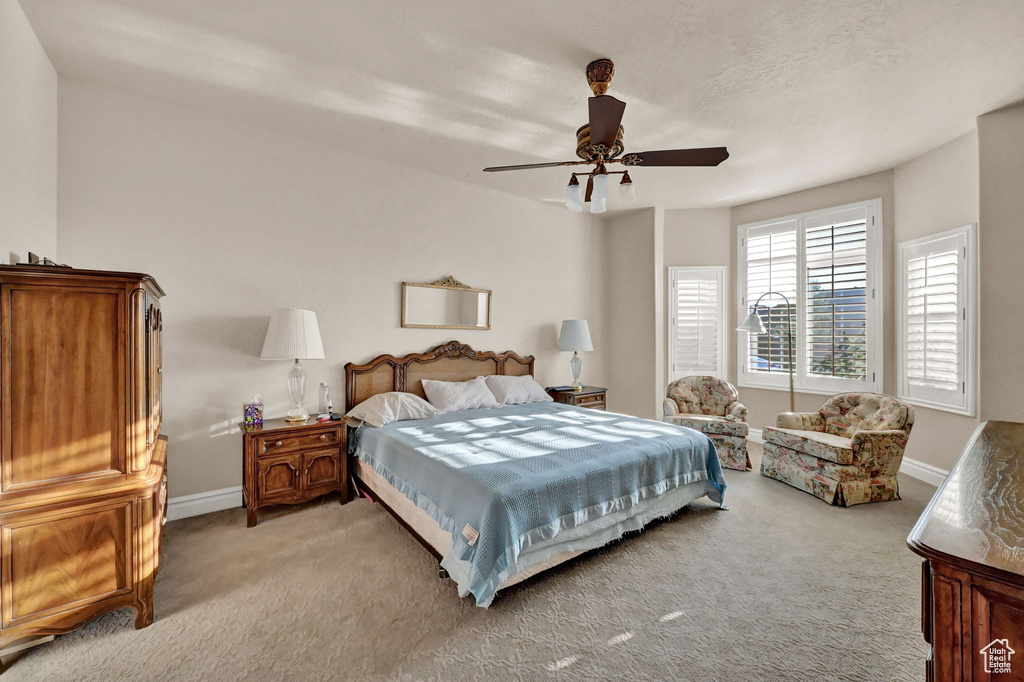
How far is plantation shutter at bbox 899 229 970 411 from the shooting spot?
362 cm

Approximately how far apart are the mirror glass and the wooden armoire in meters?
2.33

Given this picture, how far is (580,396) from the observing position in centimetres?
500

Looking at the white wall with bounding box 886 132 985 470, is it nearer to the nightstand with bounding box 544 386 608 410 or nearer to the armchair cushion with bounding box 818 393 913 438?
the armchair cushion with bounding box 818 393 913 438

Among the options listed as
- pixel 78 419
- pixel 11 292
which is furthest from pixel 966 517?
pixel 11 292

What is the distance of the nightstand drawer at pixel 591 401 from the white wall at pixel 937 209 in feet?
9.48

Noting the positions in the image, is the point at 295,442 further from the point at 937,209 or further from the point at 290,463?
the point at 937,209

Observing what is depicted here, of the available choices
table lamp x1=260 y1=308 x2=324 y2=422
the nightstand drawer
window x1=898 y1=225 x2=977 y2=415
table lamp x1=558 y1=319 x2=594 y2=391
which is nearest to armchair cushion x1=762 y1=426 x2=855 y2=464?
window x1=898 y1=225 x2=977 y2=415

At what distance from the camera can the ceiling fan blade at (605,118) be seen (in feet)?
6.97

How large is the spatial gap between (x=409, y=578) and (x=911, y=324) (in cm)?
489

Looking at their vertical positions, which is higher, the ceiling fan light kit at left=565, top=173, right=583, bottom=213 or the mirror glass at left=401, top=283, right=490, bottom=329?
the ceiling fan light kit at left=565, top=173, right=583, bottom=213

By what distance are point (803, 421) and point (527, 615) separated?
133 inches

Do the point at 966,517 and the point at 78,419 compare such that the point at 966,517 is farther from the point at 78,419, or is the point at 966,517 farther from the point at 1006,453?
the point at 78,419

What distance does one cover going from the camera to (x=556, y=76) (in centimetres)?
266

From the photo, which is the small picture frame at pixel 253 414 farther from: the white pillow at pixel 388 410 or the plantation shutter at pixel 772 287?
the plantation shutter at pixel 772 287
